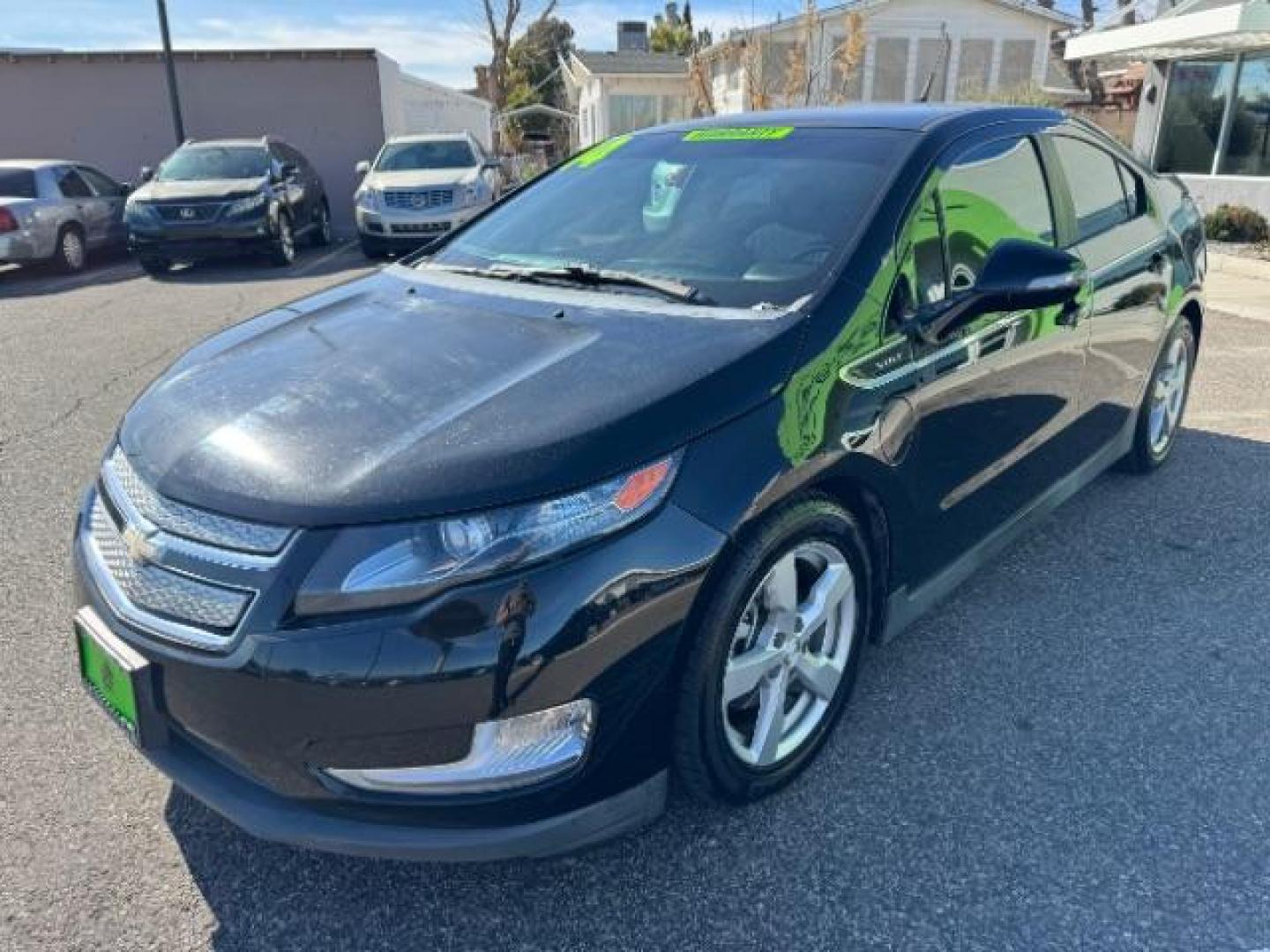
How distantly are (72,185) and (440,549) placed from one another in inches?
537

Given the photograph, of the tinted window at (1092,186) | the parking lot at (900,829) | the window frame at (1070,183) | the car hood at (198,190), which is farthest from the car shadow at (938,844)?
the car hood at (198,190)

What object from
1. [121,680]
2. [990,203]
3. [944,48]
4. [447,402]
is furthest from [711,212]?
[944,48]

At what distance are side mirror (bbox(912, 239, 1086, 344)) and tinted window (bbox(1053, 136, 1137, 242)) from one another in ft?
3.14

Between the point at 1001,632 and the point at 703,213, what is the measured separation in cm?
170

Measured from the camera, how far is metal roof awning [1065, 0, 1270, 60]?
10.8 meters

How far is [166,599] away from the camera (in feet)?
6.30

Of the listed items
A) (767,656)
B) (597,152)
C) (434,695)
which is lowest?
(767,656)

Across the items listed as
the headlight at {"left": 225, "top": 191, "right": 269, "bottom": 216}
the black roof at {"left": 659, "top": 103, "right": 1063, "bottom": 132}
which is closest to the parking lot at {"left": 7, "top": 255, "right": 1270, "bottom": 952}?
the black roof at {"left": 659, "top": 103, "right": 1063, "bottom": 132}

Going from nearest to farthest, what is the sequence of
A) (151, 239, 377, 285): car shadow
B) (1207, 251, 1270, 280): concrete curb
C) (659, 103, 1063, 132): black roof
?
1. (659, 103, 1063, 132): black roof
2. (1207, 251, 1270, 280): concrete curb
3. (151, 239, 377, 285): car shadow

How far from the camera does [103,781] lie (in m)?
2.51

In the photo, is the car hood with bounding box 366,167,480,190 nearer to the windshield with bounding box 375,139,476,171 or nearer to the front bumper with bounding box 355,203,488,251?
the windshield with bounding box 375,139,476,171

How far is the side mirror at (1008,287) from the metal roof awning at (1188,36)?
10.9 m

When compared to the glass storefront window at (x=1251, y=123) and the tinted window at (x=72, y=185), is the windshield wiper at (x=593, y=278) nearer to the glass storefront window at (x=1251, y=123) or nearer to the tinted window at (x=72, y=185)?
the tinted window at (x=72, y=185)

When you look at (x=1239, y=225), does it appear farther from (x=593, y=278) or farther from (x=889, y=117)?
(x=593, y=278)
